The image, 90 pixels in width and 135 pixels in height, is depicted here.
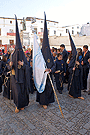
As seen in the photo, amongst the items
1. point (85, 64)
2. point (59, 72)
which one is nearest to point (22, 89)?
point (59, 72)

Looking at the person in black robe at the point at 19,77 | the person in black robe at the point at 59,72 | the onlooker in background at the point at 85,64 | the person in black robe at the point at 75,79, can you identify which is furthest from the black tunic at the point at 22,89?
the onlooker in background at the point at 85,64

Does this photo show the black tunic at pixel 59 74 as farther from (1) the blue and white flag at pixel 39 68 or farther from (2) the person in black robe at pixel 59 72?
(1) the blue and white flag at pixel 39 68

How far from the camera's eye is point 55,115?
390 cm

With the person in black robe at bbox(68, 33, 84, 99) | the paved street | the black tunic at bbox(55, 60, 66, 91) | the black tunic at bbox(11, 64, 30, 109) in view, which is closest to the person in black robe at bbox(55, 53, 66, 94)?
the black tunic at bbox(55, 60, 66, 91)

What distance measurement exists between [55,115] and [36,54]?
208 centimetres

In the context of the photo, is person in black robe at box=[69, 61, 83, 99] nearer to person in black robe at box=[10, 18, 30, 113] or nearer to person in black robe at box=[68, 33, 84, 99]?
person in black robe at box=[68, 33, 84, 99]

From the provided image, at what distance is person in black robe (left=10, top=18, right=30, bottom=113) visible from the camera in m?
3.87

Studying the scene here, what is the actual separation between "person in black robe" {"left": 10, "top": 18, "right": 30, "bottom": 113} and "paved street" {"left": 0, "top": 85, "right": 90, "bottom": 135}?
14.8 inches

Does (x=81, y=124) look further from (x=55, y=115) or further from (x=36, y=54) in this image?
(x=36, y=54)

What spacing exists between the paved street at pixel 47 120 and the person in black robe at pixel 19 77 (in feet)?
1.23

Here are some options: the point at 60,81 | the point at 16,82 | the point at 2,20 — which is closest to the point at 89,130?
the point at 16,82

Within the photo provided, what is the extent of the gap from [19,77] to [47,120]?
1.58 metres

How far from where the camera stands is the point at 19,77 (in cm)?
402

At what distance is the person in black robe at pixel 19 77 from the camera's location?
3.87 meters
